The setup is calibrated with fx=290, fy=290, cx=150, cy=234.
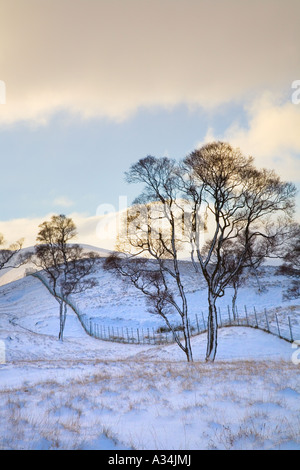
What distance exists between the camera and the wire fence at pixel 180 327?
82.2 feet

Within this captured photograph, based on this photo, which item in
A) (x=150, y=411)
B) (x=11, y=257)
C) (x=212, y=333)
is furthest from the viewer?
(x=11, y=257)

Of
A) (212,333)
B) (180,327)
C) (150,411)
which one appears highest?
(212,333)

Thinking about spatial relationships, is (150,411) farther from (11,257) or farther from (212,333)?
(11,257)

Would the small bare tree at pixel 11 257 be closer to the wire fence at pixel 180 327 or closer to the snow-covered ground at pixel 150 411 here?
the wire fence at pixel 180 327

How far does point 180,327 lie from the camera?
3247 centimetres

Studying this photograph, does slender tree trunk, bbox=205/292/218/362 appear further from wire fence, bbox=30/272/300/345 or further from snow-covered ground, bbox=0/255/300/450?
wire fence, bbox=30/272/300/345

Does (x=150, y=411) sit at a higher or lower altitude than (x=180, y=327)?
higher

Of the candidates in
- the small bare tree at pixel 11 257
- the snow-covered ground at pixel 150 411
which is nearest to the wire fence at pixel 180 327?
the small bare tree at pixel 11 257

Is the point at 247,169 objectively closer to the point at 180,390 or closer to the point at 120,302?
the point at 180,390

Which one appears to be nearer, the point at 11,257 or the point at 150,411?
the point at 150,411

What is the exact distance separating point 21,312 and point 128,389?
43.2 metres

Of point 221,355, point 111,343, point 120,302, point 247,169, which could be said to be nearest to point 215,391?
point 247,169

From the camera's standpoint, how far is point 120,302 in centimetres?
4541

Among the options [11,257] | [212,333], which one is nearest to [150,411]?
[212,333]
